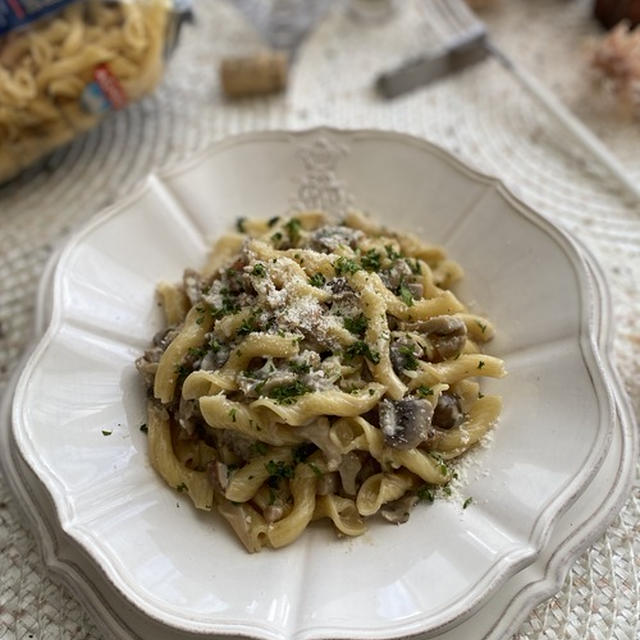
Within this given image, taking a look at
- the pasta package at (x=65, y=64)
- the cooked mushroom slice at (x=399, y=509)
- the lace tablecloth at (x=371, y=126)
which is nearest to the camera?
the cooked mushroom slice at (x=399, y=509)

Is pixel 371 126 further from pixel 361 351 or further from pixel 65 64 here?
pixel 361 351

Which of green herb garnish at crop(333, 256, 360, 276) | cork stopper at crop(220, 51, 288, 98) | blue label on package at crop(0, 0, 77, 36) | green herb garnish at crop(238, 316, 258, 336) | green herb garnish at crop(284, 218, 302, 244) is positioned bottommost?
green herb garnish at crop(333, 256, 360, 276)

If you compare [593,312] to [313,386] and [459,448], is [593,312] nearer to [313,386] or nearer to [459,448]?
[459,448]

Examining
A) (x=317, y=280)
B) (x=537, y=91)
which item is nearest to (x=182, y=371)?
(x=317, y=280)

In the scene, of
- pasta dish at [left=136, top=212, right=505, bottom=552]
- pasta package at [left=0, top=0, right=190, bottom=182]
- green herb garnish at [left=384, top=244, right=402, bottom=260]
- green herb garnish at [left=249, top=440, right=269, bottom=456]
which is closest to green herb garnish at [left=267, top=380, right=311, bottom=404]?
pasta dish at [left=136, top=212, right=505, bottom=552]

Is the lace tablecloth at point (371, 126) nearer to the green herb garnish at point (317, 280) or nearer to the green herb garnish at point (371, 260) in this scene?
the green herb garnish at point (371, 260)

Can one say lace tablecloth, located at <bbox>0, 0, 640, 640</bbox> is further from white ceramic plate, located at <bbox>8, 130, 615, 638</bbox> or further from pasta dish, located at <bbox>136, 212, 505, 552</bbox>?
pasta dish, located at <bbox>136, 212, 505, 552</bbox>

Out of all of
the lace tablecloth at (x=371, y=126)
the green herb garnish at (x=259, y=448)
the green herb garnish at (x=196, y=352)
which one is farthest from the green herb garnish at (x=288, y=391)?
the lace tablecloth at (x=371, y=126)
